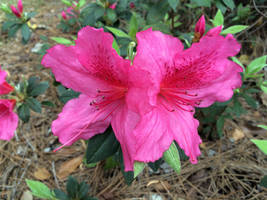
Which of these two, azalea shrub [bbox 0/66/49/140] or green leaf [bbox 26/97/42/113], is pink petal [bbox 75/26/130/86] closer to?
azalea shrub [bbox 0/66/49/140]

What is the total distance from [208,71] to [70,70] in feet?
1.98

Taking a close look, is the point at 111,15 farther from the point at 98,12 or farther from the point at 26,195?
the point at 26,195

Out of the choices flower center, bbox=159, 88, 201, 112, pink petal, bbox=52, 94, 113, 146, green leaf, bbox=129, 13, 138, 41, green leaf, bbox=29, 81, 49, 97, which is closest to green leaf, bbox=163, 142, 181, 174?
flower center, bbox=159, 88, 201, 112

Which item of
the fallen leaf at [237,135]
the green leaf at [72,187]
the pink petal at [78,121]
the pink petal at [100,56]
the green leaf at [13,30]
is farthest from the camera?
the green leaf at [13,30]

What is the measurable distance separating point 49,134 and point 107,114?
1.52 m

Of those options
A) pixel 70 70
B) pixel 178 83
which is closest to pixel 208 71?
pixel 178 83

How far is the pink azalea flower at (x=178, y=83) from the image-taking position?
835mm

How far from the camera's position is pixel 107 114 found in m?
1.00

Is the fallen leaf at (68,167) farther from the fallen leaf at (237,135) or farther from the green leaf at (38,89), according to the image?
the fallen leaf at (237,135)

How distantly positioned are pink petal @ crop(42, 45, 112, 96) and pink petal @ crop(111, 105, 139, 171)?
5.9 inches

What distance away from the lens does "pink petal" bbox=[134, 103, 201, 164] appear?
835 mm

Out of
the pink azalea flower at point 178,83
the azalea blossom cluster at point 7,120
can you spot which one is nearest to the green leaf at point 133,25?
the pink azalea flower at point 178,83

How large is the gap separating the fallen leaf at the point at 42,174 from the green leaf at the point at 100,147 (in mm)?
1105

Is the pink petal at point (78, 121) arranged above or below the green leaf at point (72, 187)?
above
